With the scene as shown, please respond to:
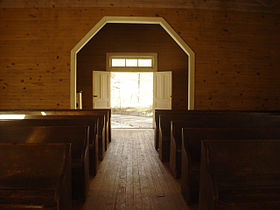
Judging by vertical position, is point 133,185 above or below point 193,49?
below

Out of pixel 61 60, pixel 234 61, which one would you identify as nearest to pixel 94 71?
pixel 61 60

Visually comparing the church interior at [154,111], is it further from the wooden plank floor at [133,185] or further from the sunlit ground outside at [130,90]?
the sunlit ground outside at [130,90]

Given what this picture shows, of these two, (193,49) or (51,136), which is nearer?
(51,136)

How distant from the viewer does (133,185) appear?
8.05ft

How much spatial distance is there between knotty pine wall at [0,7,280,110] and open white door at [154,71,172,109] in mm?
2123

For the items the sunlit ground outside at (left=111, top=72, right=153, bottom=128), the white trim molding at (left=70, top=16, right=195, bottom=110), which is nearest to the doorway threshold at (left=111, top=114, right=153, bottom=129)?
the white trim molding at (left=70, top=16, right=195, bottom=110)

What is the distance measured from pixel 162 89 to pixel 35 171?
6.53 metres

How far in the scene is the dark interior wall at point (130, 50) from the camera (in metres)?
8.00

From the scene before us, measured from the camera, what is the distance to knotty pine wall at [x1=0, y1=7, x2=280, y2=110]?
5.50 metres

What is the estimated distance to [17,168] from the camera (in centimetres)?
151

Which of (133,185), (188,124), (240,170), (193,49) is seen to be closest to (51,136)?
(133,185)

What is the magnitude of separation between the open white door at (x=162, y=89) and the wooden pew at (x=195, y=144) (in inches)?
214

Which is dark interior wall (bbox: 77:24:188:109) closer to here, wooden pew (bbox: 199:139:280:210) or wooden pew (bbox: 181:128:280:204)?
wooden pew (bbox: 181:128:280:204)

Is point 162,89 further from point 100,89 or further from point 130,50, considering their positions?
point 100,89
